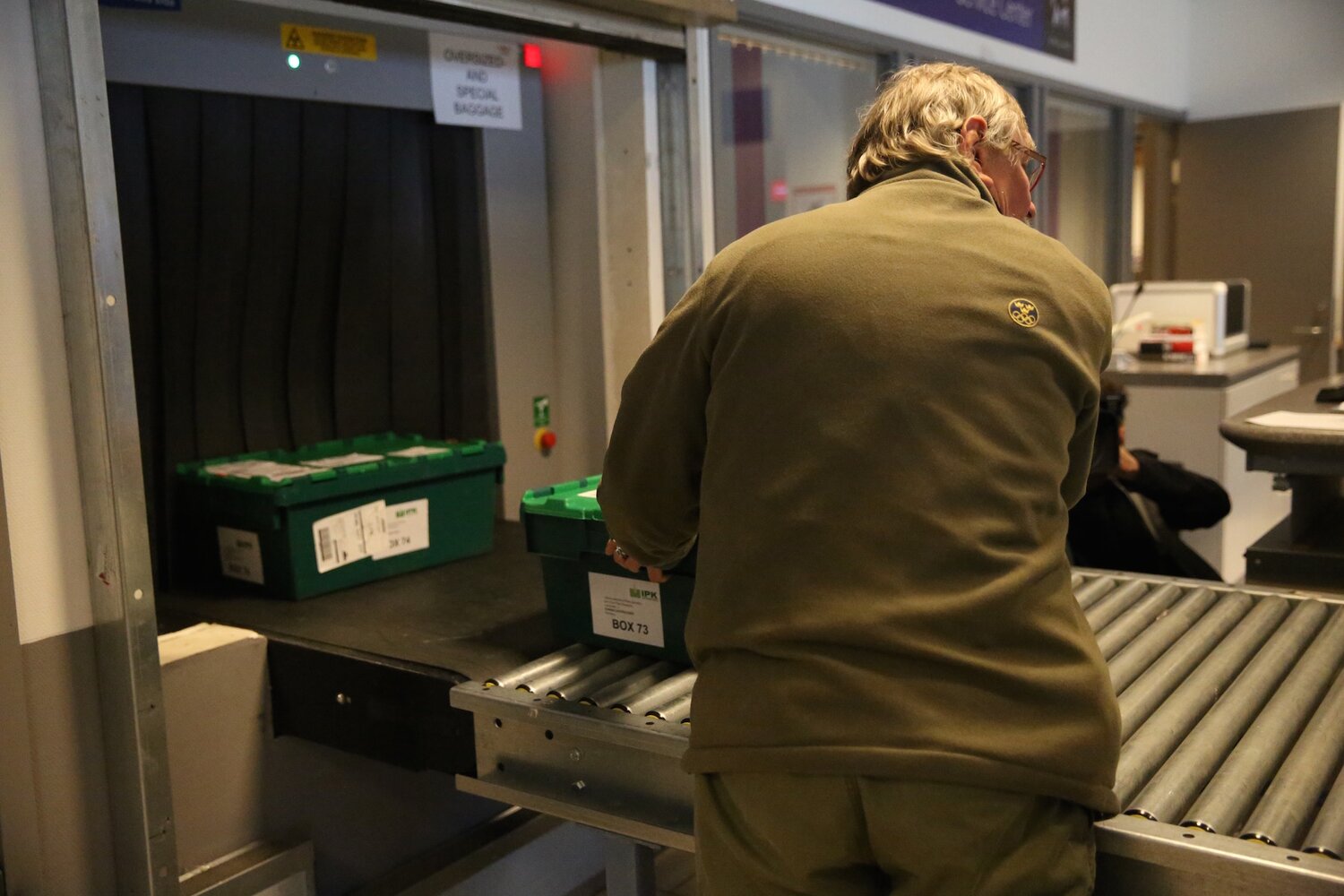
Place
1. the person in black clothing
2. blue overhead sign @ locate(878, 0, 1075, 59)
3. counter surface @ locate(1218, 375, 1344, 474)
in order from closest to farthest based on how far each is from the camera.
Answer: counter surface @ locate(1218, 375, 1344, 474) → the person in black clothing → blue overhead sign @ locate(878, 0, 1075, 59)

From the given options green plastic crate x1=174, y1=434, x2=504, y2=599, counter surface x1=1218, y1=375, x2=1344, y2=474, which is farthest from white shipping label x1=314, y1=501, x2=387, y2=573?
counter surface x1=1218, y1=375, x2=1344, y2=474

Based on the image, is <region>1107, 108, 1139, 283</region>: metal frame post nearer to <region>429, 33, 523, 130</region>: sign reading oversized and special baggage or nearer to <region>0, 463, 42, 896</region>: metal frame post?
<region>429, 33, 523, 130</region>: sign reading oversized and special baggage

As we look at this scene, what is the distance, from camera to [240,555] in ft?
6.18

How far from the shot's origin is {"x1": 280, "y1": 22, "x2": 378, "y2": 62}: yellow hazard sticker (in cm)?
195

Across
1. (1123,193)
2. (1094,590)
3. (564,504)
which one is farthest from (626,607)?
(1123,193)

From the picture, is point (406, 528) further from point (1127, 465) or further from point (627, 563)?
point (1127, 465)

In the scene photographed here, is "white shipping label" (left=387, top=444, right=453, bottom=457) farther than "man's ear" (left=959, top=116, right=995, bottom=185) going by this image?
Yes

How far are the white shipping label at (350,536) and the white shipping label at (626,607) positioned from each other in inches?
21.8

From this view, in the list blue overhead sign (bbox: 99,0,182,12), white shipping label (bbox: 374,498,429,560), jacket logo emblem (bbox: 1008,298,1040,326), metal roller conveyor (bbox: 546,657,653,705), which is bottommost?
metal roller conveyor (bbox: 546,657,653,705)

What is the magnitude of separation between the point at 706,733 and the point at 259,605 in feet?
3.43

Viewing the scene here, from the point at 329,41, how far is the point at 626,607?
1159mm

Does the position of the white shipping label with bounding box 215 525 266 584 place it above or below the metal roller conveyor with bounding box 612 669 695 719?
above

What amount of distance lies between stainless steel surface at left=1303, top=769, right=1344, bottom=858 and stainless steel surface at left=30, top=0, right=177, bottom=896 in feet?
3.84

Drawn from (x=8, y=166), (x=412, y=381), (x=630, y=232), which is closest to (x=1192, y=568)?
(x=630, y=232)
